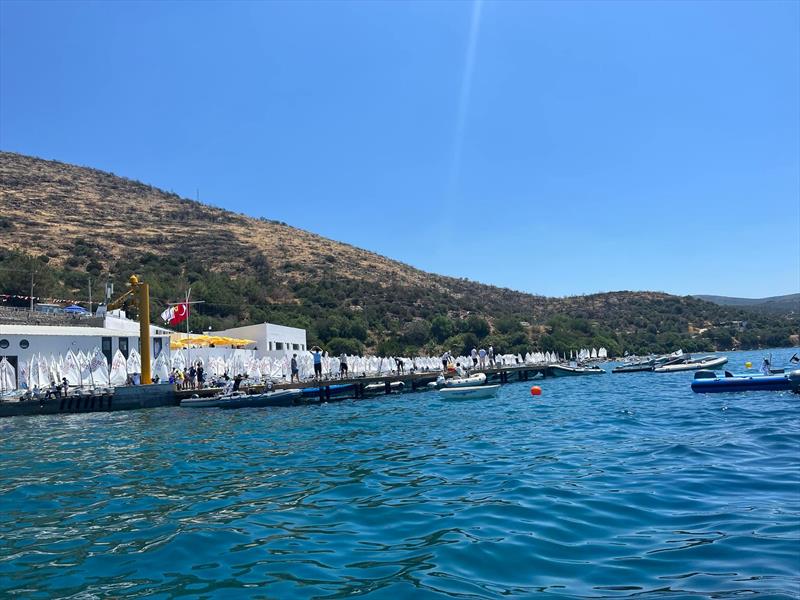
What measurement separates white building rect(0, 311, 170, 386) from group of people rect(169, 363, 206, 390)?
8.41 ft

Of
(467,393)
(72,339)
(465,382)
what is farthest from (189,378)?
(465,382)

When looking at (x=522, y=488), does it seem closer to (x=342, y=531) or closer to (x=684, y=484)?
(x=684, y=484)

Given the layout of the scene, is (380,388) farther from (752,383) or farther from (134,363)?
(752,383)

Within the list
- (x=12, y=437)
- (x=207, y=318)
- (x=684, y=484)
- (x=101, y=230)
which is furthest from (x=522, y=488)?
(x=101, y=230)

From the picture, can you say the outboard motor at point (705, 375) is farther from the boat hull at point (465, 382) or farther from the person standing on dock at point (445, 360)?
the person standing on dock at point (445, 360)

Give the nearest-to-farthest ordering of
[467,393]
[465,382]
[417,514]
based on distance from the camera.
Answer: [417,514]
[467,393]
[465,382]

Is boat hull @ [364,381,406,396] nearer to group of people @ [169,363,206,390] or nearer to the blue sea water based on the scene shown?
group of people @ [169,363,206,390]

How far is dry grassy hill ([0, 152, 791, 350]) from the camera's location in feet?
216

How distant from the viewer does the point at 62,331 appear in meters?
34.0

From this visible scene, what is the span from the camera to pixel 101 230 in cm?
8031

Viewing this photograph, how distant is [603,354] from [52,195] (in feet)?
261

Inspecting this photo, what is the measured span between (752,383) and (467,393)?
13135 millimetres

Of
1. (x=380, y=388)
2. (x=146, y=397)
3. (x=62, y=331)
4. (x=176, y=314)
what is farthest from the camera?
(x=380, y=388)

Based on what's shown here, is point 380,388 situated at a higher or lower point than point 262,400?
lower
